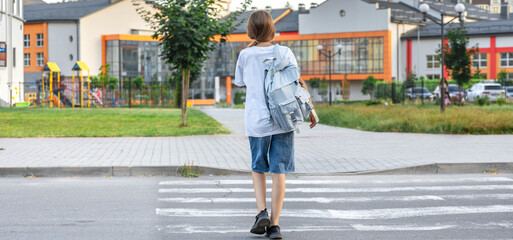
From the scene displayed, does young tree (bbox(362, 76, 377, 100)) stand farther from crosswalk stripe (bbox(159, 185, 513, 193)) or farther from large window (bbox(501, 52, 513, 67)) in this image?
crosswalk stripe (bbox(159, 185, 513, 193))

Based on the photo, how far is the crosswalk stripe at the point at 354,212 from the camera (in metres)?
6.73

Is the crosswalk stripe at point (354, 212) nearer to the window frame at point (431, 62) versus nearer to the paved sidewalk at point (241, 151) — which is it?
the paved sidewalk at point (241, 151)

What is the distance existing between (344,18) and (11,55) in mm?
45419

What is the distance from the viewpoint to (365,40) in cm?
8162

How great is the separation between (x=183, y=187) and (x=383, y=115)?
15533mm

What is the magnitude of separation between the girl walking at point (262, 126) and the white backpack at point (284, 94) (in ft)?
0.23

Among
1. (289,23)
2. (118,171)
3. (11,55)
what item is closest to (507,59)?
(289,23)

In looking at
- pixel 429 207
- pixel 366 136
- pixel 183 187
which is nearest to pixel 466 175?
pixel 429 207

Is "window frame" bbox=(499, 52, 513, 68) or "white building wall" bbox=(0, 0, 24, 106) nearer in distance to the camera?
"white building wall" bbox=(0, 0, 24, 106)

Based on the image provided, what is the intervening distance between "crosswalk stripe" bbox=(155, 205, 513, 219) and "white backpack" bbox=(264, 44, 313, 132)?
169 cm

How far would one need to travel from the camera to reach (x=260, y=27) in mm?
5488

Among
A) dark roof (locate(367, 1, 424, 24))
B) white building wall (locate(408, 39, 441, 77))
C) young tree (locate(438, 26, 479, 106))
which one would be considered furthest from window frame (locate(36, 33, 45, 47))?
young tree (locate(438, 26, 479, 106))

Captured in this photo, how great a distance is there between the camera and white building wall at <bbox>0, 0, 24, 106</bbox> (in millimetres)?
48688

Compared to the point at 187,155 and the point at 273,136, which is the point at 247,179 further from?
the point at 273,136
